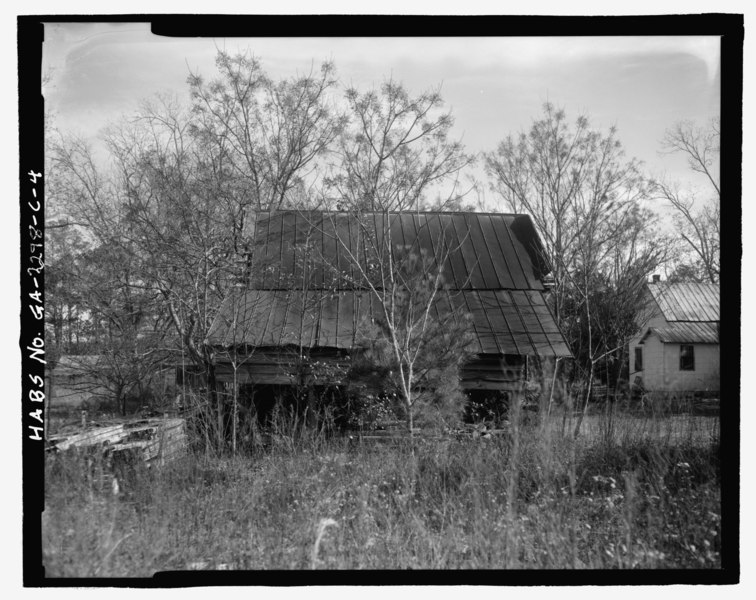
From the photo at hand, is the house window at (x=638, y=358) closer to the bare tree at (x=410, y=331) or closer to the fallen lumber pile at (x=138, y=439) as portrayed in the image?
the bare tree at (x=410, y=331)

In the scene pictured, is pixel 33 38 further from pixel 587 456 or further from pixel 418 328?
pixel 587 456

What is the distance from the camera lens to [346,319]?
807cm

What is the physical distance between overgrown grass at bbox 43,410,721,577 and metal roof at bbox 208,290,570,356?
2.15m

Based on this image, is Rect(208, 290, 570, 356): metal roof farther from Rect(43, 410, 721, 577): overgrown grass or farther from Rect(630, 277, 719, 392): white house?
Rect(630, 277, 719, 392): white house

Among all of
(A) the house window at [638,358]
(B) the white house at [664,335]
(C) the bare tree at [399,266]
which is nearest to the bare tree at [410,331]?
(C) the bare tree at [399,266]

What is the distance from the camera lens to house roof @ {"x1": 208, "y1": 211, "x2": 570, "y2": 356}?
766cm

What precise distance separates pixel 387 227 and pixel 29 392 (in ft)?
16.2

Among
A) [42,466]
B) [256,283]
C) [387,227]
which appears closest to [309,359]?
[256,283]

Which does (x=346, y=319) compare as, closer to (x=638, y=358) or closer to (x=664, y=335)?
(x=664, y=335)

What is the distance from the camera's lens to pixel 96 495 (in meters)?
3.95

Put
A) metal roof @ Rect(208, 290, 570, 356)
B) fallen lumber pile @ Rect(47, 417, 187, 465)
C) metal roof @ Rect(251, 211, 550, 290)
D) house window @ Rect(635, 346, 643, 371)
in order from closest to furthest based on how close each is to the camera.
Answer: fallen lumber pile @ Rect(47, 417, 187, 465) < metal roof @ Rect(208, 290, 570, 356) < metal roof @ Rect(251, 211, 550, 290) < house window @ Rect(635, 346, 643, 371)

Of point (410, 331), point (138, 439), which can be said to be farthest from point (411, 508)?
point (138, 439)

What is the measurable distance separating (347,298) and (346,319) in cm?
43

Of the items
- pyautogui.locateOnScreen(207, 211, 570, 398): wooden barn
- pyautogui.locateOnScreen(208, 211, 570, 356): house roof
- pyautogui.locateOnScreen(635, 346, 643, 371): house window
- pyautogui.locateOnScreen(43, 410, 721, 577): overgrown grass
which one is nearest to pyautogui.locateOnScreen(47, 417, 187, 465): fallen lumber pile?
pyautogui.locateOnScreen(43, 410, 721, 577): overgrown grass
